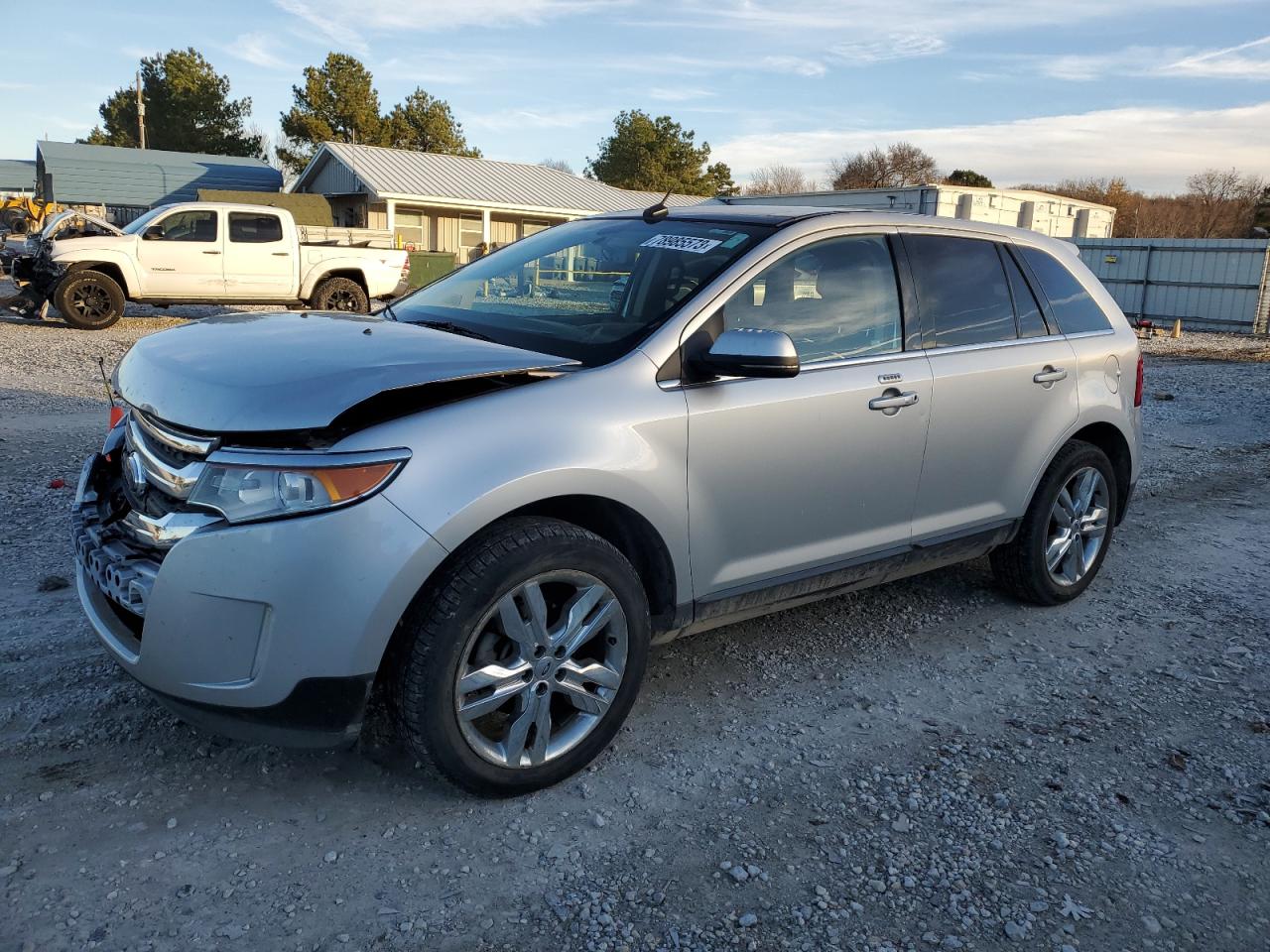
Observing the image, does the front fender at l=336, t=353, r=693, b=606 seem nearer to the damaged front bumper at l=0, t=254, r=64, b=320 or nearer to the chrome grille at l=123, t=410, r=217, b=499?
the chrome grille at l=123, t=410, r=217, b=499

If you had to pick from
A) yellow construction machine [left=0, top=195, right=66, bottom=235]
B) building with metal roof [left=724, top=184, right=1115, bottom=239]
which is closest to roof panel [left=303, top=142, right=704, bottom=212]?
building with metal roof [left=724, top=184, right=1115, bottom=239]

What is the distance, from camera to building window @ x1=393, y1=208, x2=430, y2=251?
34938 mm

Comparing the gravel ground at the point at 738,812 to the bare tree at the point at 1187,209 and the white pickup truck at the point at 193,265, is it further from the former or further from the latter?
the bare tree at the point at 1187,209

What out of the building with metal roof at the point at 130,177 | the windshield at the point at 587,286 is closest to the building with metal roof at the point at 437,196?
the building with metal roof at the point at 130,177

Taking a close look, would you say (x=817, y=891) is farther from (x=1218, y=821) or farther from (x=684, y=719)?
(x=1218, y=821)

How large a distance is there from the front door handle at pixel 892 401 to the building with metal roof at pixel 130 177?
1617 inches

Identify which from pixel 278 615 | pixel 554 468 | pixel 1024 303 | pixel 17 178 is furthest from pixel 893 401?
pixel 17 178

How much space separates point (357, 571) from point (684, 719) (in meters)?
1.49

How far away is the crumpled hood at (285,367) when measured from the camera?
105 inches

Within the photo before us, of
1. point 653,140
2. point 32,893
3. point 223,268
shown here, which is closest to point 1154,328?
point 223,268

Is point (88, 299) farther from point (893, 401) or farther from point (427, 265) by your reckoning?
point (893, 401)

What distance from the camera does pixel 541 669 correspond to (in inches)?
117

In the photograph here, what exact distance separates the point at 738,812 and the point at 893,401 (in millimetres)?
1668

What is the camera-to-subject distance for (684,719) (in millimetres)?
3605
